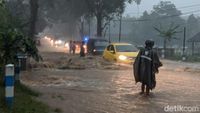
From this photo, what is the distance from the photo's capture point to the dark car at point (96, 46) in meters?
46.2

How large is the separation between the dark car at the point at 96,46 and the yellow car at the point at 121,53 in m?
13.0

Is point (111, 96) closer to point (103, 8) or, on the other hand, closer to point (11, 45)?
point (11, 45)

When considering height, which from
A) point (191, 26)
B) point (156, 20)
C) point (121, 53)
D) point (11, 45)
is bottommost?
point (121, 53)

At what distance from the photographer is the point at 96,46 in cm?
4712

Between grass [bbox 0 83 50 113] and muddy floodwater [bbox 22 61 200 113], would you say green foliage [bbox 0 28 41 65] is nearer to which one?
grass [bbox 0 83 50 113]

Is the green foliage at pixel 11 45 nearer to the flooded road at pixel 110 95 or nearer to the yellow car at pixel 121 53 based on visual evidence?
the flooded road at pixel 110 95

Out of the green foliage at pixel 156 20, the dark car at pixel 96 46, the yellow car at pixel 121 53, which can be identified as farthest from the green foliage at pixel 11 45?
the green foliage at pixel 156 20

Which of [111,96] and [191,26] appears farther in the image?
[191,26]

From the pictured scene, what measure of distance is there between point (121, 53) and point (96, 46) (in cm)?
1694

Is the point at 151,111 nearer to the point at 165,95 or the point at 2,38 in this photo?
the point at 165,95

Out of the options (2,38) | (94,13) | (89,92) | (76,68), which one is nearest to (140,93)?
(89,92)

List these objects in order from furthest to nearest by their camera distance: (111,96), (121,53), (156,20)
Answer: (156,20), (121,53), (111,96)

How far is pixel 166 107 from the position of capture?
11648mm

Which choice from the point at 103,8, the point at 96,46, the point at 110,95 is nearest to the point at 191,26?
the point at 103,8
